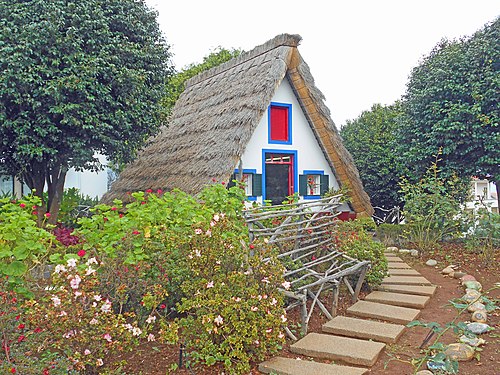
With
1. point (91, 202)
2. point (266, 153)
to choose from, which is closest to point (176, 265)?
point (266, 153)

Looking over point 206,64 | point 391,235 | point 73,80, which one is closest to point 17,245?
point 73,80

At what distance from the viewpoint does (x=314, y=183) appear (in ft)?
38.2

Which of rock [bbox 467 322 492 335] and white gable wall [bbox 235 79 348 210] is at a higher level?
white gable wall [bbox 235 79 348 210]

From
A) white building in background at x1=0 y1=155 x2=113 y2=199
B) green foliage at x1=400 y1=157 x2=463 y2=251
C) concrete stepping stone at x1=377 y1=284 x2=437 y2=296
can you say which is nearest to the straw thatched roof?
green foliage at x1=400 y1=157 x2=463 y2=251

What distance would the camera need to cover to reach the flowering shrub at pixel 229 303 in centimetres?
365

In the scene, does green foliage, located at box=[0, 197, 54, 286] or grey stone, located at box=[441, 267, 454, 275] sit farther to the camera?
grey stone, located at box=[441, 267, 454, 275]

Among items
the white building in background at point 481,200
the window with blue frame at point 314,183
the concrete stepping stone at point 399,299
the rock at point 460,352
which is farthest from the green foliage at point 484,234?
the rock at point 460,352

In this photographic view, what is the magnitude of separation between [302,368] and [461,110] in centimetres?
853

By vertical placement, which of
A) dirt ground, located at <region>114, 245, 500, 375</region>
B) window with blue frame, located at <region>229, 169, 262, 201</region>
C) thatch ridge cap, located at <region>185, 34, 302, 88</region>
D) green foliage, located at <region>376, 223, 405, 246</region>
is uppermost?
thatch ridge cap, located at <region>185, 34, 302, 88</region>

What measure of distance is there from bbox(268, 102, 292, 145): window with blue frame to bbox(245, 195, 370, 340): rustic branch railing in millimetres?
4843

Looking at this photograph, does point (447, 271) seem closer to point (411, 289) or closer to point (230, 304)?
point (411, 289)

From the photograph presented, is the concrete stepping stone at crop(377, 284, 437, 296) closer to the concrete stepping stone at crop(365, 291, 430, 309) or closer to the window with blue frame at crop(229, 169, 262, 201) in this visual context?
the concrete stepping stone at crop(365, 291, 430, 309)

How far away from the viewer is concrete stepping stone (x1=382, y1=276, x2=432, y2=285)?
6516mm

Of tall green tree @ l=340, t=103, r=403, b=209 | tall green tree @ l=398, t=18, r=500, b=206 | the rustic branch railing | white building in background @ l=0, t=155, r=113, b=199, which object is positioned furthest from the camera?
tall green tree @ l=340, t=103, r=403, b=209
